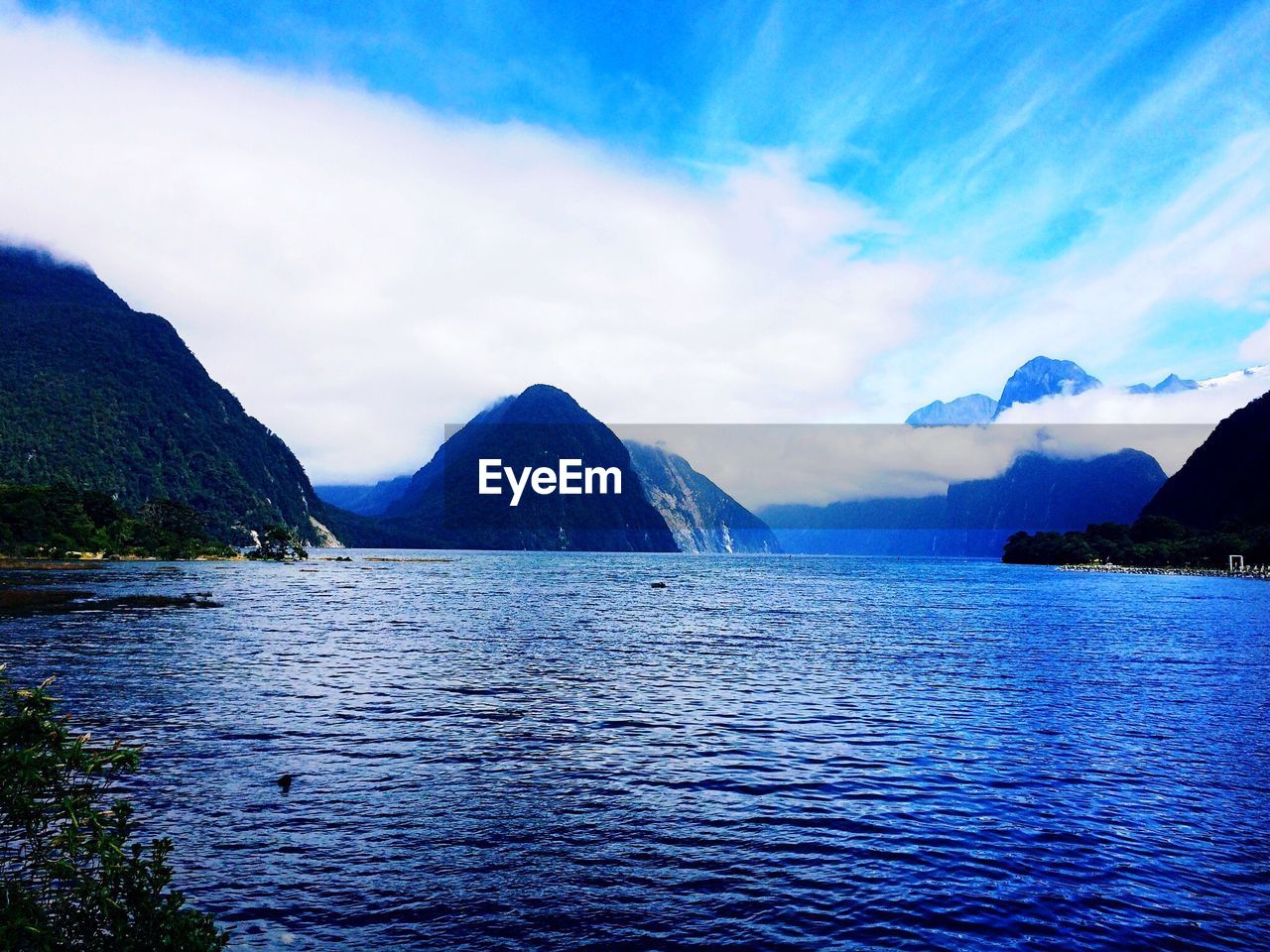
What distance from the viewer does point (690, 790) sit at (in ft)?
75.4

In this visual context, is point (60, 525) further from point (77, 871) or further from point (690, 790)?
point (77, 871)

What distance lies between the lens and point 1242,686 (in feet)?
142

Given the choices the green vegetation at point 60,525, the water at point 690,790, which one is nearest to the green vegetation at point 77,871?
the water at point 690,790

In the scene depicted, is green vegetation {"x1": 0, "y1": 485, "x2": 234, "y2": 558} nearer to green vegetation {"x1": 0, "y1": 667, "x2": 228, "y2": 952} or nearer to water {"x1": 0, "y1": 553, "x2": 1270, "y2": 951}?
water {"x1": 0, "y1": 553, "x2": 1270, "y2": 951}

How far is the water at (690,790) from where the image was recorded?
15125 millimetres

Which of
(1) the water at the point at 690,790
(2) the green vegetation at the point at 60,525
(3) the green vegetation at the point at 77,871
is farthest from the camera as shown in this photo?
(2) the green vegetation at the point at 60,525

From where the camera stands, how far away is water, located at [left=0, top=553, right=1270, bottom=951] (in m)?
15.1

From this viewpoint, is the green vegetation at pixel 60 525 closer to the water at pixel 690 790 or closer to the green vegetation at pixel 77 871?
the water at pixel 690 790

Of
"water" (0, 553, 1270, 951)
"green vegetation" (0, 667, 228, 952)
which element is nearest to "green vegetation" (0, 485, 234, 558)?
"water" (0, 553, 1270, 951)

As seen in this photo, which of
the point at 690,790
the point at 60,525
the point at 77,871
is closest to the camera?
the point at 77,871

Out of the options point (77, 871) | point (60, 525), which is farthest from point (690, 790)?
point (60, 525)

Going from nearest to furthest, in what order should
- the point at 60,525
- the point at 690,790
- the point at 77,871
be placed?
the point at 77,871, the point at 690,790, the point at 60,525

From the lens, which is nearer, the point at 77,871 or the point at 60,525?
the point at 77,871

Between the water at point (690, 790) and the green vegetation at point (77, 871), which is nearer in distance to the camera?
the green vegetation at point (77, 871)
